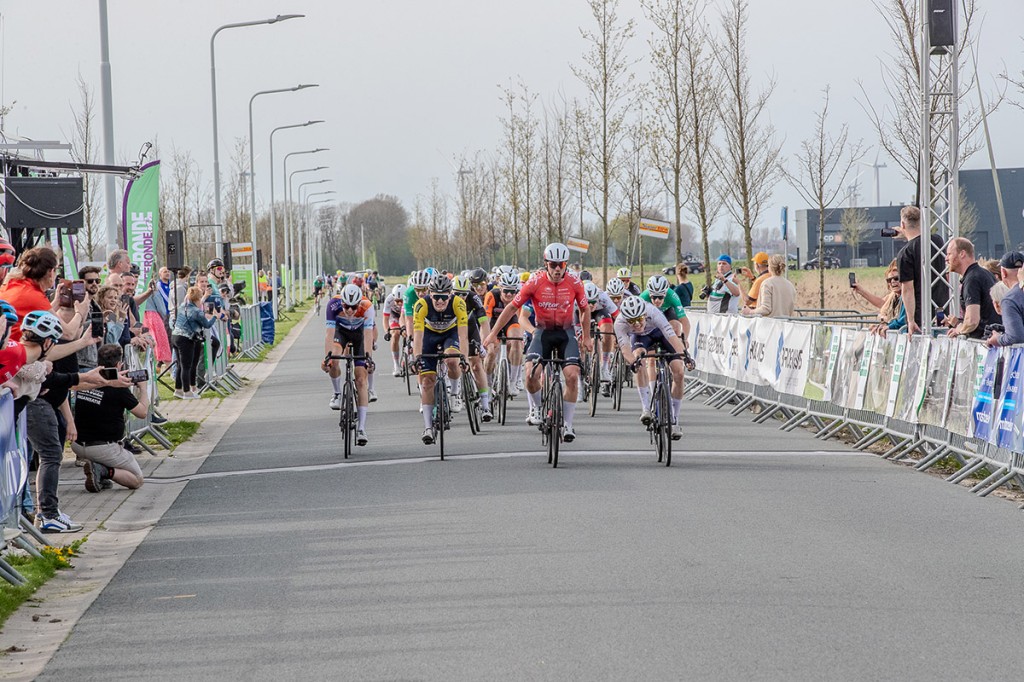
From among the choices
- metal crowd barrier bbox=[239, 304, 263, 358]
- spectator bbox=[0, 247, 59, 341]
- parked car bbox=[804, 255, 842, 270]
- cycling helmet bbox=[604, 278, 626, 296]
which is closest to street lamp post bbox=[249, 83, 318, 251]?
metal crowd barrier bbox=[239, 304, 263, 358]

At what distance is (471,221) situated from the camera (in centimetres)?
7844

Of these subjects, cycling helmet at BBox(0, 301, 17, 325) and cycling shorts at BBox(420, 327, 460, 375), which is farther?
cycling shorts at BBox(420, 327, 460, 375)

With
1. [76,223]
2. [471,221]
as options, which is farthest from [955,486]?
[471,221]

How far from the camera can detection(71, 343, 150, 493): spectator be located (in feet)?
38.7

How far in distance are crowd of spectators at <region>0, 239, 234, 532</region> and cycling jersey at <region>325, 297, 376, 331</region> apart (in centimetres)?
190

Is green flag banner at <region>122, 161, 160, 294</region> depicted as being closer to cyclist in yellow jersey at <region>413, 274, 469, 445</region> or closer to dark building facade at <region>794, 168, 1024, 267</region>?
cyclist in yellow jersey at <region>413, 274, 469, 445</region>

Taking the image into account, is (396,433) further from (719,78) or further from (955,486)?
(719,78)

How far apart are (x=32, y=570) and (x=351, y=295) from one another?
626 centimetres

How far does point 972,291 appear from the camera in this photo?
41.0 ft

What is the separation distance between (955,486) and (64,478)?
7.65m

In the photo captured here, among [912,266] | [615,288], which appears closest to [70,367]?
[912,266]

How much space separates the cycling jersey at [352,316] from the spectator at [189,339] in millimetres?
6791

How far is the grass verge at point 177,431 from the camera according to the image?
51.8ft

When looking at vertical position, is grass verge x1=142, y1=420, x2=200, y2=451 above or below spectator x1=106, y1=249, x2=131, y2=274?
below
